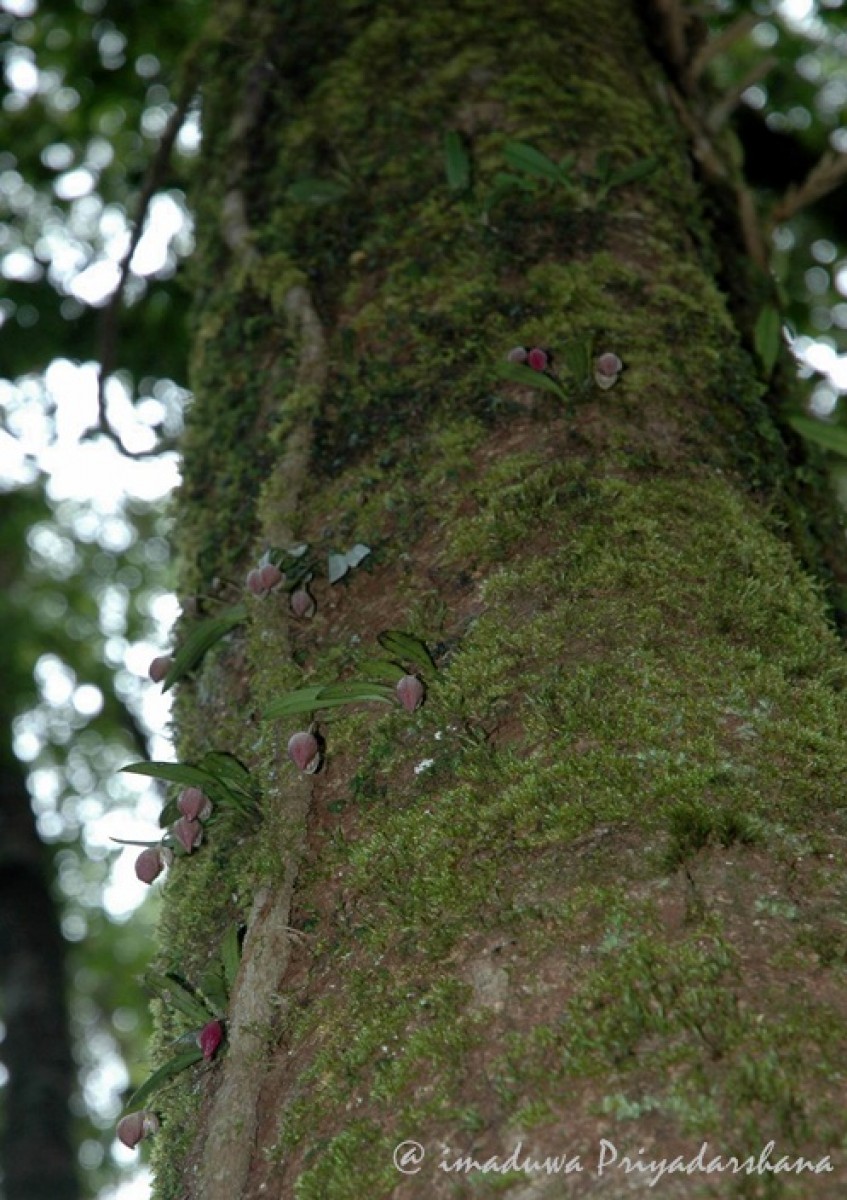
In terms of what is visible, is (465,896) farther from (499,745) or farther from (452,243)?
(452,243)

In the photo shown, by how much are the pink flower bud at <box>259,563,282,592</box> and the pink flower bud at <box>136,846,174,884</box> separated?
459 mm

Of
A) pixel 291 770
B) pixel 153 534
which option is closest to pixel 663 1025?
pixel 291 770

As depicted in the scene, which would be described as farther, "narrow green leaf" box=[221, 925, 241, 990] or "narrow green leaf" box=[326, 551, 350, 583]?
"narrow green leaf" box=[326, 551, 350, 583]

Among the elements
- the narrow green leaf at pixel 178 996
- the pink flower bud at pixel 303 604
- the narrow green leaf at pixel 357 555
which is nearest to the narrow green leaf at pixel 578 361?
the narrow green leaf at pixel 357 555

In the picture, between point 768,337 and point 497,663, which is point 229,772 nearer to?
point 497,663

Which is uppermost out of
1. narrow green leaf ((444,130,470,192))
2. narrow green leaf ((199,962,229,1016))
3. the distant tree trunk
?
narrow green leaf ((444,130,470,192))

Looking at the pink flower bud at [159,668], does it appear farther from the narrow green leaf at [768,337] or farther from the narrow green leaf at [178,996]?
the narrow green leaf at [768,337]

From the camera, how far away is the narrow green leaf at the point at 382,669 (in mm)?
1685

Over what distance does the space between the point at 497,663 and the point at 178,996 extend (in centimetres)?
64

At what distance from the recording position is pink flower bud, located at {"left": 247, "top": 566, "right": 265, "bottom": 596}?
1.99m

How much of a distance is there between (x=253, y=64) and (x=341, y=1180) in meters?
2.68

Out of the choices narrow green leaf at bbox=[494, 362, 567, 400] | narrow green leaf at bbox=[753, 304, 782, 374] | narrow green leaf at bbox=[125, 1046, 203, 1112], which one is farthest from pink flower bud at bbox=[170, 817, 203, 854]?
narrow green leaf at bbox=[753, 304, 782, 374]

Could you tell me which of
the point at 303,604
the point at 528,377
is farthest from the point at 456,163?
the point at 303,604

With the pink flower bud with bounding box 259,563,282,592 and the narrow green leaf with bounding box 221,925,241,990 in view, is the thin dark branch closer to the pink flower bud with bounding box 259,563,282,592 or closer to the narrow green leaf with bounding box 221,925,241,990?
the pink flower bud with bounding box 259,563,282,592
